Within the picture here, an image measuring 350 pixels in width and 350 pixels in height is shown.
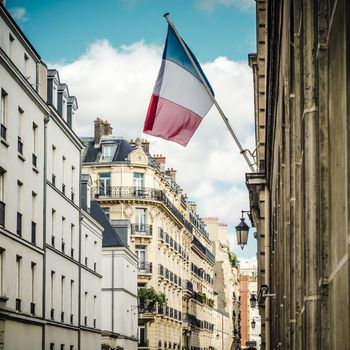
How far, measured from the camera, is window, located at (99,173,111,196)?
9290 cm

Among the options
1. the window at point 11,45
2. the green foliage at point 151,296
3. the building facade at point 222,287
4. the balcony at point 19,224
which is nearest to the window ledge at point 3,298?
the balcony at point 19,224

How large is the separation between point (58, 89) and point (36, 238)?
9.17 meters

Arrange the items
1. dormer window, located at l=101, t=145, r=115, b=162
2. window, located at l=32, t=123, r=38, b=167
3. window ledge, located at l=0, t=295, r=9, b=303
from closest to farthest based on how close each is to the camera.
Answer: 1. window ledge, located at l=0, t=295, r=9, b=303
2. window, located at l=32, t=123, r=38, b=167
3. dormer window, located at l=101, t=145, r=115, b=162

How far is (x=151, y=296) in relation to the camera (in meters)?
89.0

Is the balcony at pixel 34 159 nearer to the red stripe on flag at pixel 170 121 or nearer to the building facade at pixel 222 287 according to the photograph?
the red stripe on flag at pixel 170 121

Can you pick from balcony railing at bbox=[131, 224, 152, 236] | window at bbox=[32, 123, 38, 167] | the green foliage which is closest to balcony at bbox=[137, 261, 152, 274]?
balcony railing at bbox=[131, 224, 152, 236]

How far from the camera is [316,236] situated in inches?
279

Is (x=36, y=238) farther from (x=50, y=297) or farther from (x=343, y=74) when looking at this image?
(x=343, y=74)

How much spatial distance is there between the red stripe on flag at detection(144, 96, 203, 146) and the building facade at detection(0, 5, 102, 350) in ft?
56.6

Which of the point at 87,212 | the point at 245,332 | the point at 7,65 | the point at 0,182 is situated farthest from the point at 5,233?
the point at 245,332

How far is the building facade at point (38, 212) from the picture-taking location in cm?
3791

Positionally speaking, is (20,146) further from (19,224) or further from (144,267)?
(144,267)

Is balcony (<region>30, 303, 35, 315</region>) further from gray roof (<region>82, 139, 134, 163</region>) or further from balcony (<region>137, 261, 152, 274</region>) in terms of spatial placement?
gray roof (<region>82, 139, 134, 163</region>)

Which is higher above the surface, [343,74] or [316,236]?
[343,74]
